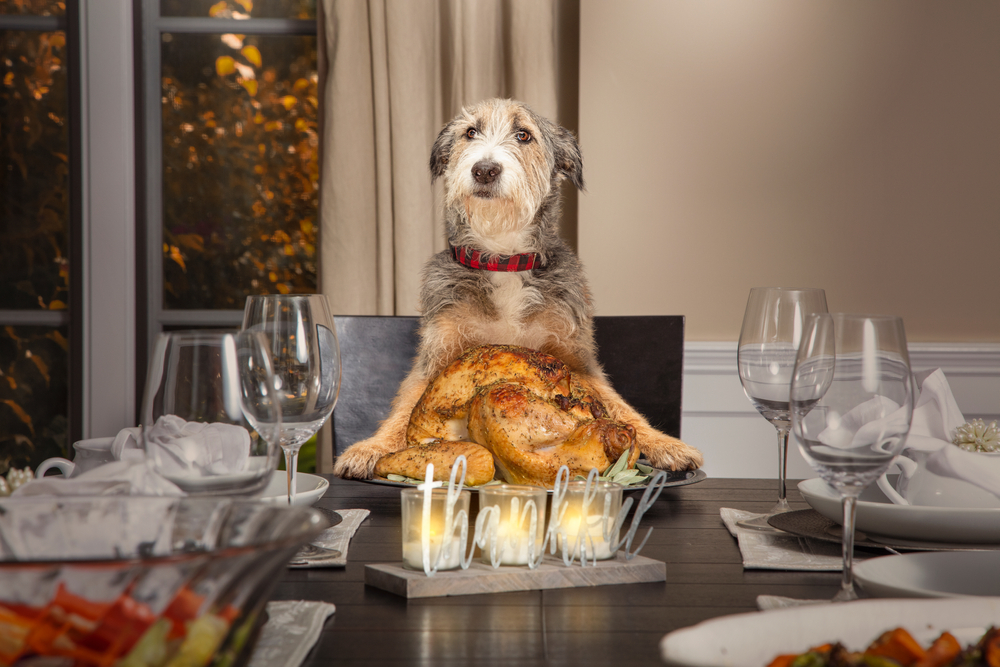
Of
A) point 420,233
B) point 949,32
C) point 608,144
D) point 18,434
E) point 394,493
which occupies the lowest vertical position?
point 18,434

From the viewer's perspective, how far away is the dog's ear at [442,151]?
63.2 inches

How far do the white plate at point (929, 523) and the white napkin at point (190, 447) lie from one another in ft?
1.86

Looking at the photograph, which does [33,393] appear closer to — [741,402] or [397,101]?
[397,101]

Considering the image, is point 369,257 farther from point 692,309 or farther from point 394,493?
point 394,493

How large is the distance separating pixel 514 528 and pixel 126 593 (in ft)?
1.26

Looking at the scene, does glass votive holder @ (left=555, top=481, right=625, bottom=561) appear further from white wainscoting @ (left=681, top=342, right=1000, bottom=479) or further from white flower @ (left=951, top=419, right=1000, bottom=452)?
white wainscoting @ (left=681, top=342, right=1000, bottom=479)

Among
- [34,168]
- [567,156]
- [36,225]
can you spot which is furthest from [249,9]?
[567,156]

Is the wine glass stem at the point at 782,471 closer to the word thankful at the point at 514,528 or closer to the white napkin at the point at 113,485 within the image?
the word thankful at the point at 514,528

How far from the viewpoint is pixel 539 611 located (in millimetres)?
611

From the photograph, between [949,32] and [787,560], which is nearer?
[787,560]

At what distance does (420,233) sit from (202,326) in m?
0.90

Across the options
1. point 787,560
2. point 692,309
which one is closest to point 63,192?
point 692,309

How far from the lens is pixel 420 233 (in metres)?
2.29

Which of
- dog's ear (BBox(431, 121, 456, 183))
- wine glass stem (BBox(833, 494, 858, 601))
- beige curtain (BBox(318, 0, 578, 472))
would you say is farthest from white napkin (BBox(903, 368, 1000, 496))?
beige curtain (BBox(318, 0, 578, 472))
